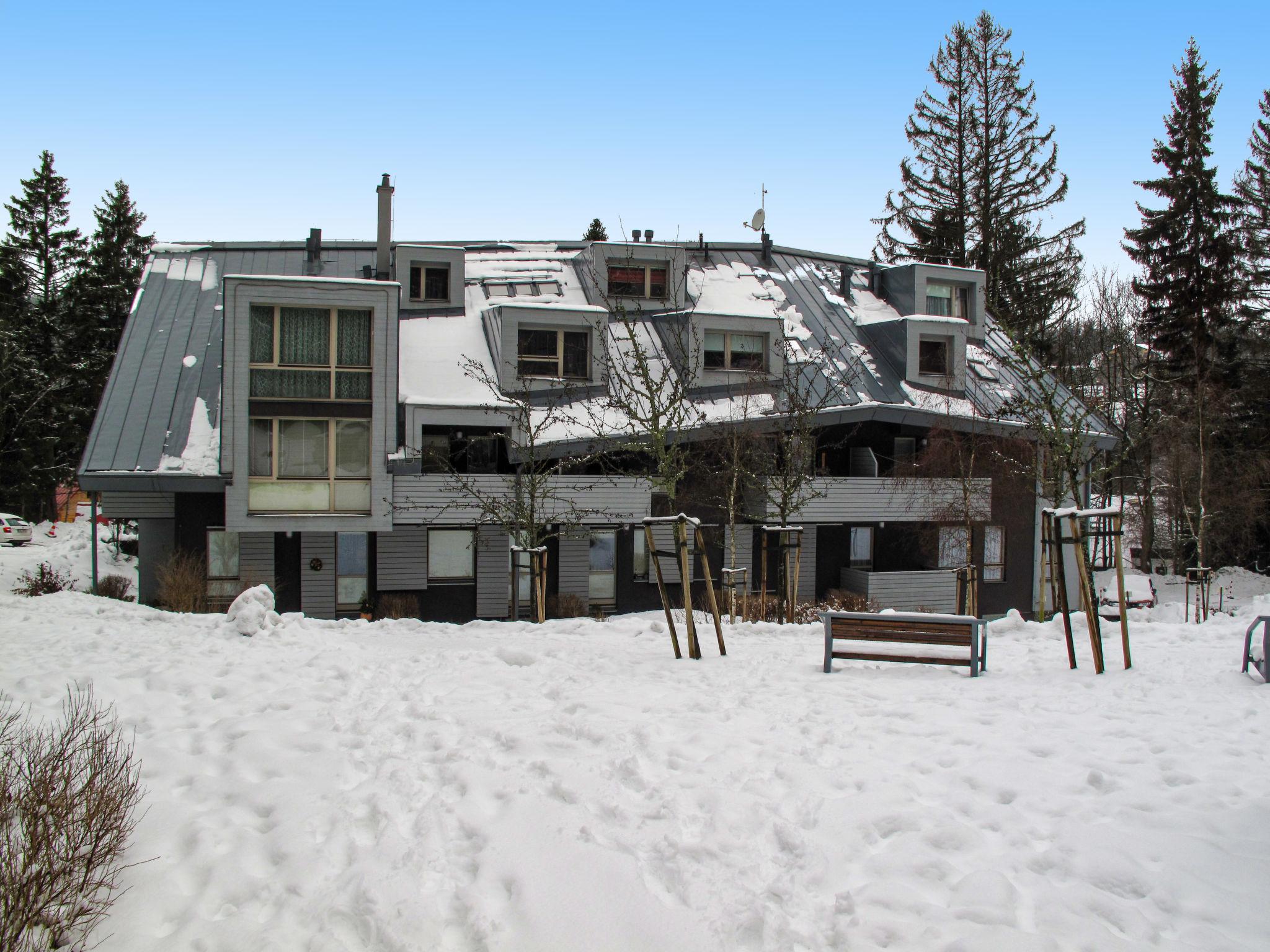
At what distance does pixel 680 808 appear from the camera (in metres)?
5.86

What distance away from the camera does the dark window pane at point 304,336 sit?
19141 mm

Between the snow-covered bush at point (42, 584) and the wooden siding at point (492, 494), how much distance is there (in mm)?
7147

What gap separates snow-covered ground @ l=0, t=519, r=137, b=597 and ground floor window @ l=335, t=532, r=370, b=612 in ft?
19.6

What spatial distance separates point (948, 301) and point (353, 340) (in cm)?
1958

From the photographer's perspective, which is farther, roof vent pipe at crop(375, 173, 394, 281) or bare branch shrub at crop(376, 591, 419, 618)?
roof vent pipe at crop(375, 173, 394, 281)

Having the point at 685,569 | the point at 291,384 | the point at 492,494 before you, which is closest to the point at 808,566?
the point at 492,494

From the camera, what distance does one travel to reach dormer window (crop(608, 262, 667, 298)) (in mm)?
26641

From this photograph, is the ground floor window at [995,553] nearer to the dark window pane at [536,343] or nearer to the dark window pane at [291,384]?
the dark window pane at [536,343]

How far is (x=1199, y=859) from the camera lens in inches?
193

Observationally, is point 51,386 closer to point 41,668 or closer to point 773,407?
point 773,407

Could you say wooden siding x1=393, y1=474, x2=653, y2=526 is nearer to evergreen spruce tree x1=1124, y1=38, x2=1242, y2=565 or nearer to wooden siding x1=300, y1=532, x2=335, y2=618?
wooden siding x1=300, y1=532, x2=335, y2=618

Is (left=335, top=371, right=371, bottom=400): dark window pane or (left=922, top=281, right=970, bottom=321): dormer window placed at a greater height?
(left=922, top=281, right=970, bottom=321): dormer window

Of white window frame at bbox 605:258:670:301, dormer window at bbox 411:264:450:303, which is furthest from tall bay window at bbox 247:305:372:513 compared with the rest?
white window frame at bbox 605:258:670:301

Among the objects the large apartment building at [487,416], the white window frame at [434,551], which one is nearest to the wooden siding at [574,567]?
the large apartment building at [487,416]
